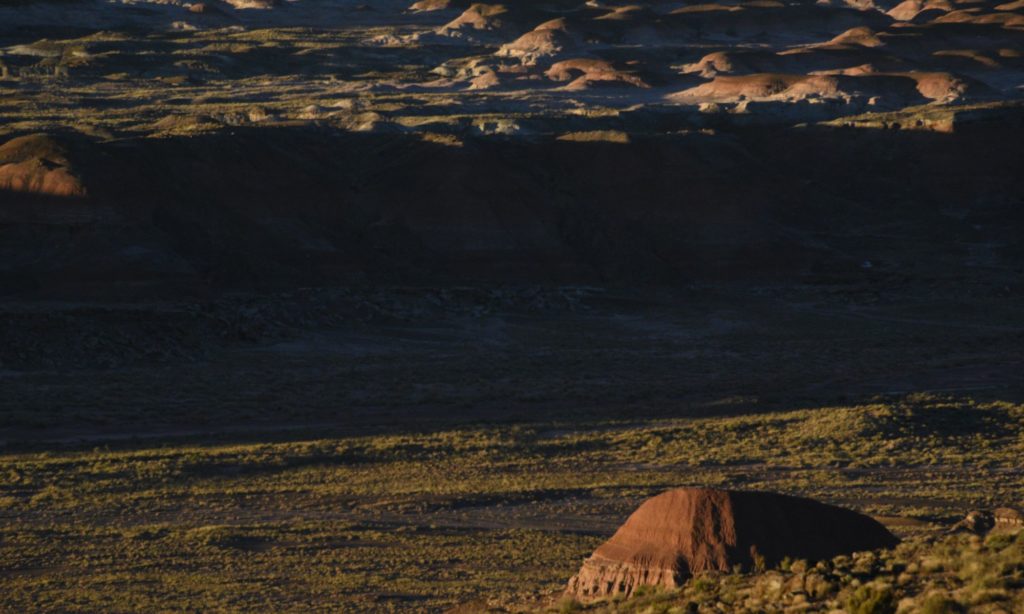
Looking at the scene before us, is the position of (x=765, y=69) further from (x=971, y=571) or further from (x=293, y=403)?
(x=971, y=571)

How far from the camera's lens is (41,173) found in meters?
39.8

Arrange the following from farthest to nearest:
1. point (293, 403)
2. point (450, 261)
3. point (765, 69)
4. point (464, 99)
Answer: point (765, 69) → point (464, 99) → point (450, 261) → point (293, 403)

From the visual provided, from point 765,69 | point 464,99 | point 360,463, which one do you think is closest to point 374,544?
point 360,463

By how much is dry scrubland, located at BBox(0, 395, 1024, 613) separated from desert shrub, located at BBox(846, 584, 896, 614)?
0.08 feet

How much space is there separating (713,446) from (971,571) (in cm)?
1659

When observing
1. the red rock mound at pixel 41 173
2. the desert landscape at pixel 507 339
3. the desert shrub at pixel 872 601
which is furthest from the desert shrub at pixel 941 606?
the red rock mound at pixel 41 173

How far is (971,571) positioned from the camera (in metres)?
10.1

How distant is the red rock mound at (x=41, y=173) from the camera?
39.7m

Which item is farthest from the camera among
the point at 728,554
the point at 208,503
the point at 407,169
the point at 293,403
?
the point at 407,169

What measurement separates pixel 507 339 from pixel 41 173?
47.3 ft

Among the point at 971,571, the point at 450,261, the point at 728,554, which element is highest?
the point at 971,571

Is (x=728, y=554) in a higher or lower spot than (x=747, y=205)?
higher

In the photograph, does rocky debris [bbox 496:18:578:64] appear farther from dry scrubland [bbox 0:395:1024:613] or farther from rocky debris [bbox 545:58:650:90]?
dry scrubland [bbox 0:395:1024:613]

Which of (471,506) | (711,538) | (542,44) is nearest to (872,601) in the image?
(711,538)
